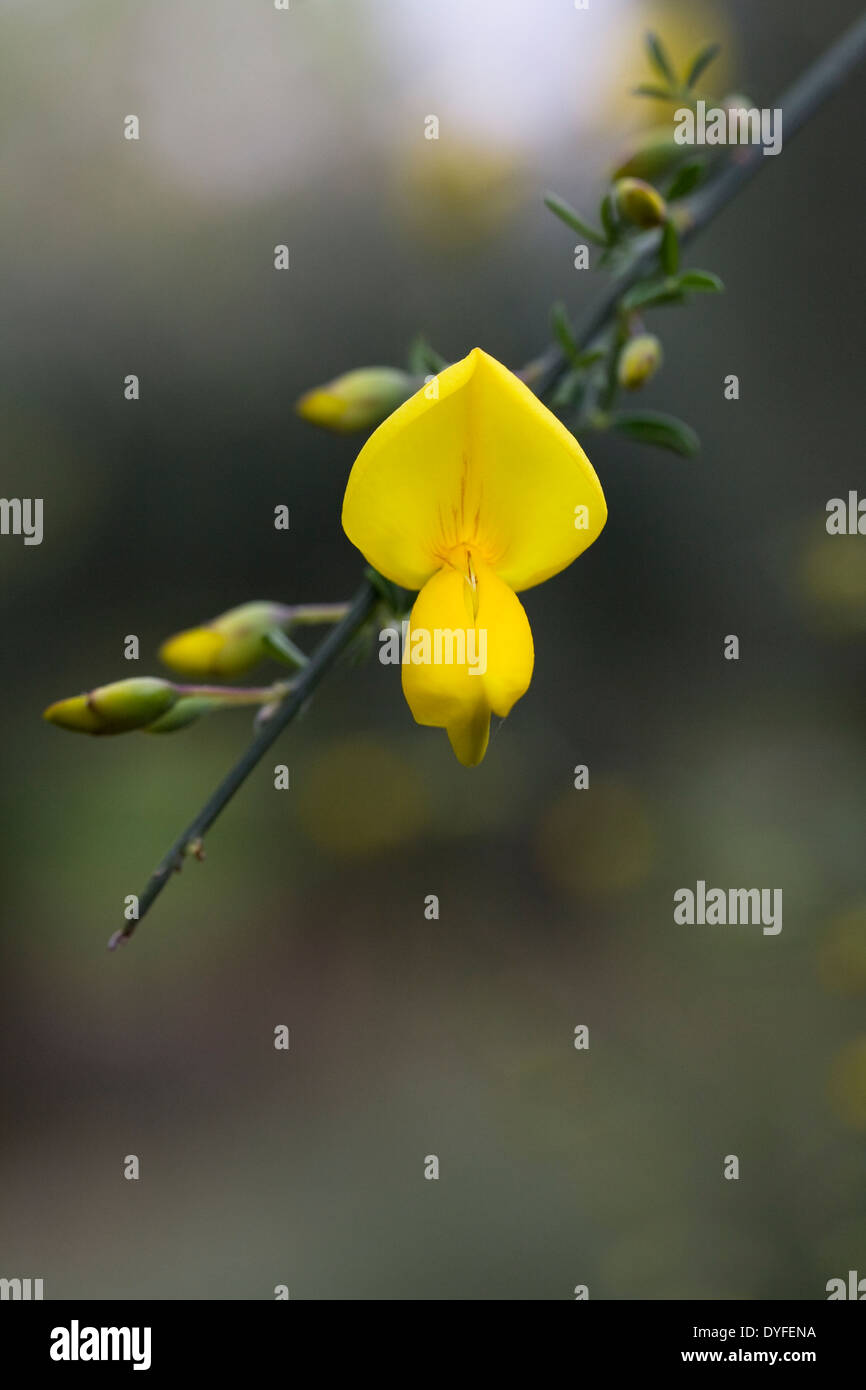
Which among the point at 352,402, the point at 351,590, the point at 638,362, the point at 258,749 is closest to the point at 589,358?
the point at 638,362

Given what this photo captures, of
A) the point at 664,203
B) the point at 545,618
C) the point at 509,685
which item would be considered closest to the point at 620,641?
the point at 545,618

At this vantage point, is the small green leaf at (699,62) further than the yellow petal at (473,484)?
Yes

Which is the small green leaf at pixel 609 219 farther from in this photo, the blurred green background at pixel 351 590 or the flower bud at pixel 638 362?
the blurred green background at pixel 351 590

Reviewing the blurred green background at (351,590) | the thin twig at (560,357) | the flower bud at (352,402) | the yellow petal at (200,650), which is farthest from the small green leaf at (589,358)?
the blurred green background at (351,590)

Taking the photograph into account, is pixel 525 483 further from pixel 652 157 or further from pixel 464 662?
pixel 652 157

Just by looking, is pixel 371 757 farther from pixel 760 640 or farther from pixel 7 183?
pixel 7 183

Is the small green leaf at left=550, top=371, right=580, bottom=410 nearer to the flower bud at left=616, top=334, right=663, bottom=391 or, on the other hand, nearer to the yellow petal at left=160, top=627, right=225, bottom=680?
the flower bud at left=616, top=334, right=663, bottom=391
